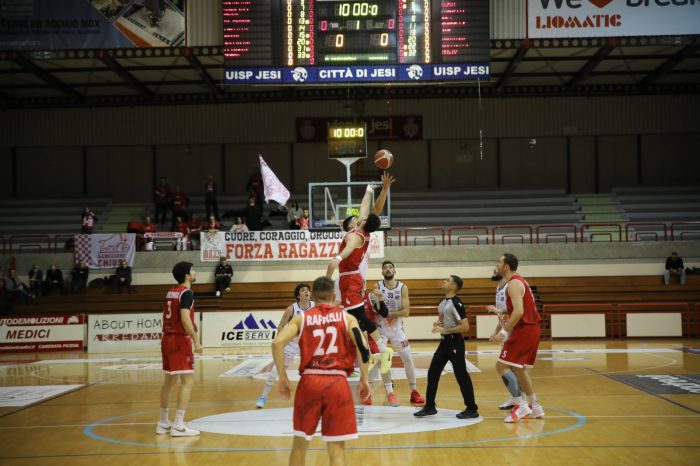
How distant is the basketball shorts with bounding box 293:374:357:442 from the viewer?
6.26 meters

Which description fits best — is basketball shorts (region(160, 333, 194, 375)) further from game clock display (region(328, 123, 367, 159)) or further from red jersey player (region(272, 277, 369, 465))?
game clock display (region(328, 123, 367, 159))

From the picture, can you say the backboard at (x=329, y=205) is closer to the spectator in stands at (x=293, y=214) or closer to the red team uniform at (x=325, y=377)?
the spectator in stands at (x=293, y=214)

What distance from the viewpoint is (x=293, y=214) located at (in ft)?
92.5

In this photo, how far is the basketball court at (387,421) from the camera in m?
8.45

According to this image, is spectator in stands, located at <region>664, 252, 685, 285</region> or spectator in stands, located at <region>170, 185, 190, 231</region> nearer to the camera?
spectator in stands, located at <region>664, 252, 685, 285</region>

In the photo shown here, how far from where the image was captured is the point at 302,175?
3588 centimetres

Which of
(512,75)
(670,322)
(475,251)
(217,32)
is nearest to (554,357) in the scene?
(670,322)

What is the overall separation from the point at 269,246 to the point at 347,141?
6.85 metres

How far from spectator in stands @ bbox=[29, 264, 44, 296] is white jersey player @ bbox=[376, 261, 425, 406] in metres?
17.8

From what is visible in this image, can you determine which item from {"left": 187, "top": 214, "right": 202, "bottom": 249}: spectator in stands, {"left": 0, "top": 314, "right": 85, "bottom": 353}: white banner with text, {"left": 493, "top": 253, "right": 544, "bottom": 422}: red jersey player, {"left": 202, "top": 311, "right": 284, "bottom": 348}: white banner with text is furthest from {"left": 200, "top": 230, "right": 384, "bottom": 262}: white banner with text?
{"left": 493, "top": 253, "right": 544, "bottom": 422}: red jersey player

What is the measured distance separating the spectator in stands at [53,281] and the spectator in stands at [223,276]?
5165mm

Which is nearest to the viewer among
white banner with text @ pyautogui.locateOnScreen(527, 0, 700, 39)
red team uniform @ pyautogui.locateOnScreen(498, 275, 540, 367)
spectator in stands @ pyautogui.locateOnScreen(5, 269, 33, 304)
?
red team uniform @ pyautogui.locateOnScreen(498, 275, 540, 367)

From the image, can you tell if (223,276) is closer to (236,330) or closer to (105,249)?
(236,330)

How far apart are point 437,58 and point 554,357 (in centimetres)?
802
